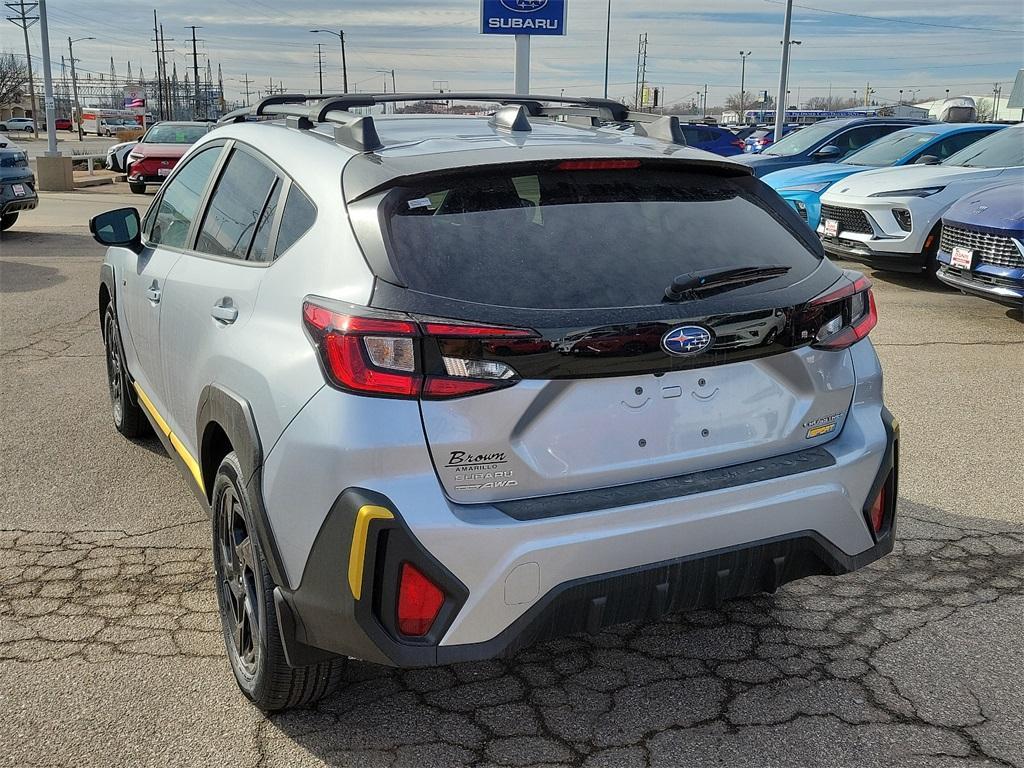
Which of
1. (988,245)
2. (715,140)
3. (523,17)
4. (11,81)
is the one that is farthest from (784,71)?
(11,81)

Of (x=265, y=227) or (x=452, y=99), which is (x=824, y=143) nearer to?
(x=452, y=99)

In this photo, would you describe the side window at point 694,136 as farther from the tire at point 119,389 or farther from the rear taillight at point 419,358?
the rear taillight at point 419,358

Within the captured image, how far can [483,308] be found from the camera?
2406 mm

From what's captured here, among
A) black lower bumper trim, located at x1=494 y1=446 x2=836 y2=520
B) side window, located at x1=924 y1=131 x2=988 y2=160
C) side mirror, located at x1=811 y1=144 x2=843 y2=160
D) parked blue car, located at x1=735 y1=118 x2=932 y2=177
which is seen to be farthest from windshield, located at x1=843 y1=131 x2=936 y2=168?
black lower bumper trim, located at x1=494 y1=446 x2=836 y2=520

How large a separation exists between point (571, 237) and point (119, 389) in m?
3.44

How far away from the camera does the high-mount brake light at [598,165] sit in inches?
108

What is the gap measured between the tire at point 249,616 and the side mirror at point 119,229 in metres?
1.69

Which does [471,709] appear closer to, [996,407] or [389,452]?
[389,452]

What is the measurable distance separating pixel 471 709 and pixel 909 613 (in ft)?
5.28

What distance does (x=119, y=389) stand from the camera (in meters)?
5.25

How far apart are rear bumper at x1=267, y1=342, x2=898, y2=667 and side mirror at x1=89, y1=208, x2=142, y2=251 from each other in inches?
86.1

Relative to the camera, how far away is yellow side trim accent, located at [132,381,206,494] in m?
3.45

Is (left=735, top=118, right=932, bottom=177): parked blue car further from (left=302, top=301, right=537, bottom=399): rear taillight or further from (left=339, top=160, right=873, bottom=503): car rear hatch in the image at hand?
(left=302, top=301, right=537, bottom=399): rear taillight

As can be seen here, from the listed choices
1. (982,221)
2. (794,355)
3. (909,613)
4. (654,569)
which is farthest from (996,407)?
(654,569)
